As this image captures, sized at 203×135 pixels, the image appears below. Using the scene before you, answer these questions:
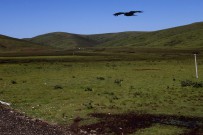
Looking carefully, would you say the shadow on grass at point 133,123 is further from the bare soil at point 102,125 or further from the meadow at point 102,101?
the meadow at point 102,101

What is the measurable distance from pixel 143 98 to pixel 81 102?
495 centimetres

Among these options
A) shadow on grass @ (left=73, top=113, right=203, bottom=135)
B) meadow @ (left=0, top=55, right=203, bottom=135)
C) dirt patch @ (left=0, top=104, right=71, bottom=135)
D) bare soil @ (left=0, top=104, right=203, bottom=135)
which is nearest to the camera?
dirt patch @ (left=0, top=104, right=71, bottom=135)

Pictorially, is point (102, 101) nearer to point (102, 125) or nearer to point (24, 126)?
point (102, 125)

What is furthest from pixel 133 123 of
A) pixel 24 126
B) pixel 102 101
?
pixel 102 101

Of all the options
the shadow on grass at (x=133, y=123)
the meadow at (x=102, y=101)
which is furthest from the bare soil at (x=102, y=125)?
the meadow at (x=102, y=101)

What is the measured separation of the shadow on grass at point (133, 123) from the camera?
20.5 metres

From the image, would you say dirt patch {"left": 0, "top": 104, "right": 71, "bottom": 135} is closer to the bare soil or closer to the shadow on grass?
the bare soil

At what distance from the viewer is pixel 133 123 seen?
860 inches

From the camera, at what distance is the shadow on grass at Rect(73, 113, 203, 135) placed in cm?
2048

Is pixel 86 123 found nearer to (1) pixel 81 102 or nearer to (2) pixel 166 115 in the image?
(2) pixel 166 115

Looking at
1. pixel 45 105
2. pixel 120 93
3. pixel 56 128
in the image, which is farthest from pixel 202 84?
pixel 56 128

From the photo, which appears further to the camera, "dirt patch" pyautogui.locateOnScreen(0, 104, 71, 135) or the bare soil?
the bare soil

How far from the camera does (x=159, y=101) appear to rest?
94.8ft

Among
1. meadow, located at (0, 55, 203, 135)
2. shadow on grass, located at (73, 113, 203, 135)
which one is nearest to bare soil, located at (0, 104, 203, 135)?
shadow on grass, located at (73, 113, 203, 135)
